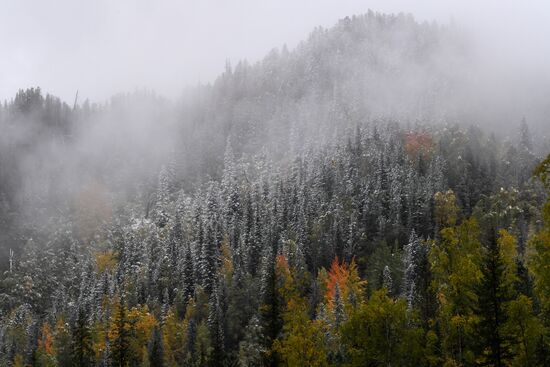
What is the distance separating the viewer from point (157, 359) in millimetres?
77875

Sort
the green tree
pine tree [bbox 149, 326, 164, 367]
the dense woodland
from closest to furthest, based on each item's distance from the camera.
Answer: the green tree < the dense woodland < pine tree [bbox 149, 326, 164, 367]

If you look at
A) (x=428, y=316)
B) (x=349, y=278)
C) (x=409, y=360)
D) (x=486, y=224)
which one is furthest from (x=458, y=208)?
(x=409, y=360)

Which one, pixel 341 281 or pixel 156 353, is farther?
pixel 341 281

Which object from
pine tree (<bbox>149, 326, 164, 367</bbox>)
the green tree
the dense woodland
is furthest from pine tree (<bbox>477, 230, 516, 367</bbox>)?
pine tree (<bbox>149, 326, 164, 367</bbox>)

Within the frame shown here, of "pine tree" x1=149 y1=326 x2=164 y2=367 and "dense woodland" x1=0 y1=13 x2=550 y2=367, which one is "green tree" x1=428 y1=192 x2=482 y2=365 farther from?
"pine tree" x1=149 y1=326 x2=164 y2=367

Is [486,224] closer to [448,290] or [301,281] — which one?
[301,281]

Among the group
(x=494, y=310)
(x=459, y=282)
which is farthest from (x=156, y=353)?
(x=494, y=310)

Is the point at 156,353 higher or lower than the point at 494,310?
higher

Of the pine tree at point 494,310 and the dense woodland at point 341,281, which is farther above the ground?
the dense woodland at point 341,281

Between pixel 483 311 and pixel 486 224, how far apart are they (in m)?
85.4

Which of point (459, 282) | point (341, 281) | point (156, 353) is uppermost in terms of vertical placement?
point (341, 281)

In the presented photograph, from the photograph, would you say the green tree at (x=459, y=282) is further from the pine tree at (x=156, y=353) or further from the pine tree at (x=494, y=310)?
the pine tree at (x=156, y=353)

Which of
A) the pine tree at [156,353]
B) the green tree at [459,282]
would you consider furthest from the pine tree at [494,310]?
the pine tree at [156,353]

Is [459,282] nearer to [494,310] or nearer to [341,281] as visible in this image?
[494,310]
